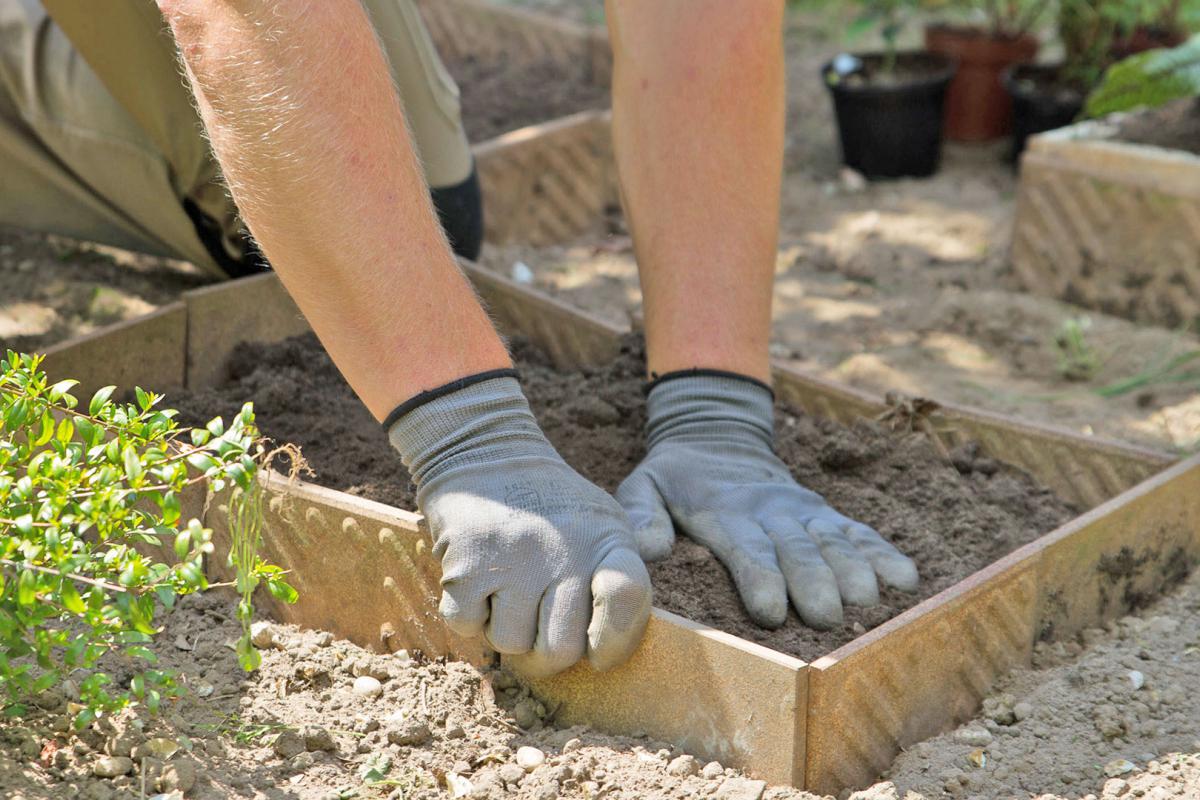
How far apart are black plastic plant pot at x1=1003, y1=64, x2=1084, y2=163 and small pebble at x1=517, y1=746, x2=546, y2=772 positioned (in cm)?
315

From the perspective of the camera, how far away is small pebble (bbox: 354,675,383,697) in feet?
6.01

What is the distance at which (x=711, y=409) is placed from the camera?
218cm

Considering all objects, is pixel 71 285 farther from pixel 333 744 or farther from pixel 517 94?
pixel 517 94

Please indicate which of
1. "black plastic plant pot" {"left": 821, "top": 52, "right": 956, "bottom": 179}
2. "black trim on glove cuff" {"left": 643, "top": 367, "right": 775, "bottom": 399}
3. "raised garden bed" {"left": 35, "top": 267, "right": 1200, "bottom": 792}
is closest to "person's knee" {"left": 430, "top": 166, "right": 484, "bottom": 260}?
"raised garden bed" {"left": 35, "top": 267, "right": 1200, "bottom": 792}

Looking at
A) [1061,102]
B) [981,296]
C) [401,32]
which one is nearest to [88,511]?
[401,32]

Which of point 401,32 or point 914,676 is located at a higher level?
point 401,32

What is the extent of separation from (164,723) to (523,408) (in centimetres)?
63

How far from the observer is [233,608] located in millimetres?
2025

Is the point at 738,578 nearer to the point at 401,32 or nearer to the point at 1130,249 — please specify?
the point at 401,32

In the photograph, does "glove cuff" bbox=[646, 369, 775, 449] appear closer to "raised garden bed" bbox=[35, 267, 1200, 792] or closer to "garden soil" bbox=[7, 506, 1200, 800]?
"raised garden bed" bbox=[35, 267, 1200, 792]

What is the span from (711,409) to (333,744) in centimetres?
81

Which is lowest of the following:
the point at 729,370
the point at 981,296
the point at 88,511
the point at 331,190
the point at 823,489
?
the point at 981,296

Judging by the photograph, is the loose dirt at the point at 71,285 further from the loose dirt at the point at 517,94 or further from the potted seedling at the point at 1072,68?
the potted seedling at the point at 1072,68

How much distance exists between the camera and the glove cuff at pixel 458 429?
1810mm
